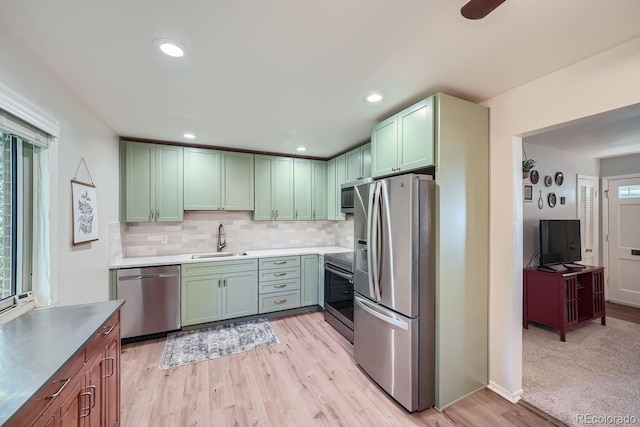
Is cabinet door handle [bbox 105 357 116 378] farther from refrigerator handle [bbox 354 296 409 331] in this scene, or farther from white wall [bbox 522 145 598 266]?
white wall [bbox 522 145 598 266]

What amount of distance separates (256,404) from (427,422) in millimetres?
1288

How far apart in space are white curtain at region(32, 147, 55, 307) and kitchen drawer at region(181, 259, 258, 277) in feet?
4.86

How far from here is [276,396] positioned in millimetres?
2088

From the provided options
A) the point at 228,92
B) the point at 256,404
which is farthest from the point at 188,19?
the point at 256,404

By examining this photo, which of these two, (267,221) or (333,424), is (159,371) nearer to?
(333,424)

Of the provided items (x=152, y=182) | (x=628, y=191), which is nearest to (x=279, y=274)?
(x=152, y=182)

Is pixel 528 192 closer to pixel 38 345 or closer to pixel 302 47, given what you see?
pixel 302 47

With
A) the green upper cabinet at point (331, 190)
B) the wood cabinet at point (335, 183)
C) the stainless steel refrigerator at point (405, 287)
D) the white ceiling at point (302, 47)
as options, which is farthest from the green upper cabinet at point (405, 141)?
the green upper cabinet at point (331, 190)

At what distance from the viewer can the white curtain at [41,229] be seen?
1633 millimetres

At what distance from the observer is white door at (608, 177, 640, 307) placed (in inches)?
159

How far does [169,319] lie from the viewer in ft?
10.0

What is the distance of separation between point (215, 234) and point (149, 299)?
1.21 metres

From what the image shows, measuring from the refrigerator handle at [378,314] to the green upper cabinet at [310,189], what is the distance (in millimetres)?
2017

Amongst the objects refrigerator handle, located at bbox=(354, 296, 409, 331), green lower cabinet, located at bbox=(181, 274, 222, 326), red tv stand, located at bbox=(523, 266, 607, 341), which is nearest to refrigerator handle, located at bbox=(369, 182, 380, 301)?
refrigerator handle, located at bbox=(354, 296, 409, 331)
